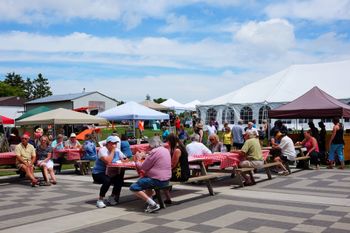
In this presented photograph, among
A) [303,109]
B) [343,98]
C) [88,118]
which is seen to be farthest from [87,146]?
[343,98]

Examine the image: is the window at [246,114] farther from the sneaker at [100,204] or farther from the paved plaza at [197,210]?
the sneaker at [100,204]

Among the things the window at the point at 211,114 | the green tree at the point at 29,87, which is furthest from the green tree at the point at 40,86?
the window at the point at 211,114

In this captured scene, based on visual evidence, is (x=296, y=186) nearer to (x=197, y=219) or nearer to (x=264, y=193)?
(x=264, y=193)

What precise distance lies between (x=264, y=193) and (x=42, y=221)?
15.4 feet

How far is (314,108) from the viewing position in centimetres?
1530

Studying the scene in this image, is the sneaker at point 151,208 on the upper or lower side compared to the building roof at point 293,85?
lower

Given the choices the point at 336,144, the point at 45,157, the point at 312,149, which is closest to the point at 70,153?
the point at 45,157

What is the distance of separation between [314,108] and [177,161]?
8864 millimetres

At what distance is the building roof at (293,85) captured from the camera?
1077 inches

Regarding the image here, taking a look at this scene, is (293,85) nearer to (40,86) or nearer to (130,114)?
(130,114)

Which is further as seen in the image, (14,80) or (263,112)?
(14,80)

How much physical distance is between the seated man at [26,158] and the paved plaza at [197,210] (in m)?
0.39

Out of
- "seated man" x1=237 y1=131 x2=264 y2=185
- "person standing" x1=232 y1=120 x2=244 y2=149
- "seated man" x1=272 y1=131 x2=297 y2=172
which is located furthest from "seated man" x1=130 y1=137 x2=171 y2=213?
"person standing" x1=232 y1=120 x2=244 y2=149

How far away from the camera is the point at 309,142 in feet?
46.3
